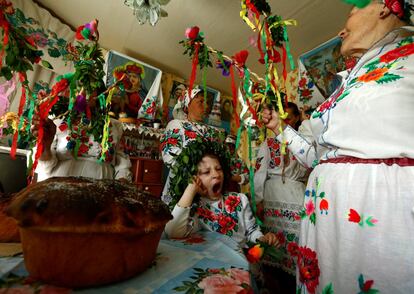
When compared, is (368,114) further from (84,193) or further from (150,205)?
(84,193)

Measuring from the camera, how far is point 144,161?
3012mm

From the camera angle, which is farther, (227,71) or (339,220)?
(227,71)

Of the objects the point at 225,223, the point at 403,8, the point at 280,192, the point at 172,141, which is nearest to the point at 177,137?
the point at 172,141

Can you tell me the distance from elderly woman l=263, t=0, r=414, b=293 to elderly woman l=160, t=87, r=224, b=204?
0.95 metres

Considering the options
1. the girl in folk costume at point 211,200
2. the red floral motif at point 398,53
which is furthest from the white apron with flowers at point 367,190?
the girl in folk costume at point 211,200

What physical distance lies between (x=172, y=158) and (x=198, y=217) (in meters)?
0.50

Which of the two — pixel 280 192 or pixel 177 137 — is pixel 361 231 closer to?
pixel 280 192

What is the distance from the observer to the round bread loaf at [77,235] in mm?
381

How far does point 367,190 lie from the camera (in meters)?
0.56

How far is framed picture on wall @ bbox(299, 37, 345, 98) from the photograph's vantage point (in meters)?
2.53

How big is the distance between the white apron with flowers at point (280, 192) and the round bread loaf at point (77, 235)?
1308 millimetres

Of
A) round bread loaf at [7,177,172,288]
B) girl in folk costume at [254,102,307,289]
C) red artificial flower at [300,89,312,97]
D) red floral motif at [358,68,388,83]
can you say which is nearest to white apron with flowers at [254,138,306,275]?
girl in folk costume at [254,102,307,289]

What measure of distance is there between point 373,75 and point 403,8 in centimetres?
32

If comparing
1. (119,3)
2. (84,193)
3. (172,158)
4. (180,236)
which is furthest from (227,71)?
(119,3)
